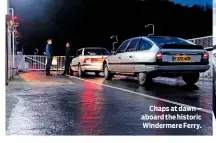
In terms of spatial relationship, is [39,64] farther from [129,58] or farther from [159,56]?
[159,56]

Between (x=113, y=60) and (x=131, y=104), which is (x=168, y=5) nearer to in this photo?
(x=131, y=104)

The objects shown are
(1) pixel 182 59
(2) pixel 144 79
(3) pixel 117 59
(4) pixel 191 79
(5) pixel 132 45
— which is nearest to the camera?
(1) pixel 182 59

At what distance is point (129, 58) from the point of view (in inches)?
309

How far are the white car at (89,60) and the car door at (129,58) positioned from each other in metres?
1.83

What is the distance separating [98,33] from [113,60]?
2537 millimetres

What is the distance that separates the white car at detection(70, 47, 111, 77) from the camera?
10.6m

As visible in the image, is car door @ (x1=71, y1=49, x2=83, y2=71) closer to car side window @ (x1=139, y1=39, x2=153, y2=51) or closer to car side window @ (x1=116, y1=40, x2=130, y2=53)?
car side window @ (x1=116, y1=40, x2=130, y2=53)

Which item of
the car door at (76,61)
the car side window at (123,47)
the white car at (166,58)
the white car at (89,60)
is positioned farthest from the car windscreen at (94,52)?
the white car at (166,58)

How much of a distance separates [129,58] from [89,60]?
340 centimetres

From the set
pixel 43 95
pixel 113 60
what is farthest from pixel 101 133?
pixel 113 60

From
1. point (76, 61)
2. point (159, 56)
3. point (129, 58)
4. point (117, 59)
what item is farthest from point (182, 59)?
point (76, 61)

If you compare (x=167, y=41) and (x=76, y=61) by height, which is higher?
(x=167, y=41)

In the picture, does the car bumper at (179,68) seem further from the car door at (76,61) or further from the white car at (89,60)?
the car door at (76,61)

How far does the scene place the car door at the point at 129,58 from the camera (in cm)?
773
